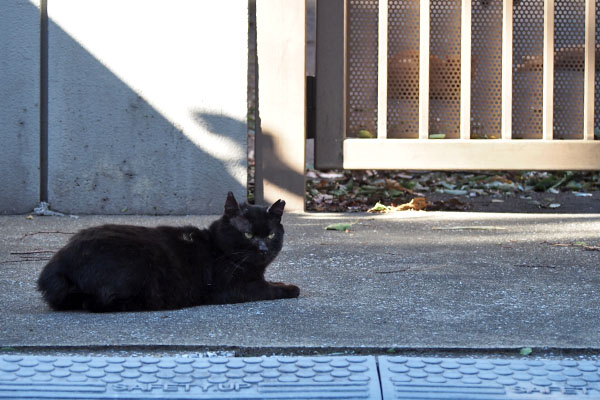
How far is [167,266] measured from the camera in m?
3.18

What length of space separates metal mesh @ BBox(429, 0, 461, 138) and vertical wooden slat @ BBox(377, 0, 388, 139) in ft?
1.18

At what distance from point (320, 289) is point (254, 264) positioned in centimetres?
35

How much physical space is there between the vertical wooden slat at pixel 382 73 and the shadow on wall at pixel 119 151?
1.02 meters

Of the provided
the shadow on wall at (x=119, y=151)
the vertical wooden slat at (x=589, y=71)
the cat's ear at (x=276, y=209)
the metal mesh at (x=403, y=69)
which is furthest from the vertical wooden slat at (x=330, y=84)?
the cat's ear at (x=276, y=209)

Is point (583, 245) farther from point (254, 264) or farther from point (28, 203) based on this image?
point (28, 203)

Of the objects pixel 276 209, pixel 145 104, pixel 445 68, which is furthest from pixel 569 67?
pixel 276 209

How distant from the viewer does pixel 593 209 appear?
6430mm

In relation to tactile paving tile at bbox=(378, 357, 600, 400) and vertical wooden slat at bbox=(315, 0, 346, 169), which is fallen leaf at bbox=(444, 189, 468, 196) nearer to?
vertical wooden slat at bbox=(315, 0, 346, 169)

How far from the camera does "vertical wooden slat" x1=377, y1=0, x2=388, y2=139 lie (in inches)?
237

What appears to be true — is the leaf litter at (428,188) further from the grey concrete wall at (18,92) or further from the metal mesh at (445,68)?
the grey concrete wall at (18,92)

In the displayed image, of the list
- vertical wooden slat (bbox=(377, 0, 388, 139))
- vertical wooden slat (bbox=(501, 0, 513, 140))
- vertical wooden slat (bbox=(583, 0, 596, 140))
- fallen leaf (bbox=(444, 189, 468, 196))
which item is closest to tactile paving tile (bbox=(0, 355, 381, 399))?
vertical wooden slat (bbox=(377, 0, 388, 139))

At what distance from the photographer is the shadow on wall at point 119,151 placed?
5.86m

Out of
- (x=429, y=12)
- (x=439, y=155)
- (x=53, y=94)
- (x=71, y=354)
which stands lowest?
(x=71, y=354)

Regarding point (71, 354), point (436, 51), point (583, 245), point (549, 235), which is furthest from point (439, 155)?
point (71, 354)
